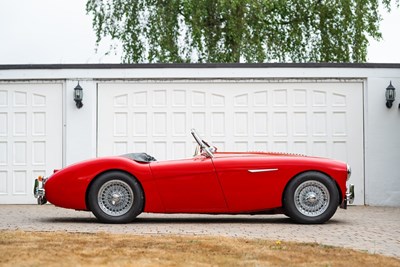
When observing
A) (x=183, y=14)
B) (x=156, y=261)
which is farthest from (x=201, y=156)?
(x=183, y=14)

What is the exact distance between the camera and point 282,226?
464 inches

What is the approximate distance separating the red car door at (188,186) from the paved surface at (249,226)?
0.27 m

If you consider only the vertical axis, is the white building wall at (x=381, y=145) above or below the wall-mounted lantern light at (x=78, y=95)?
below

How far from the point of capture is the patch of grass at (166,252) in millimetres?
7629

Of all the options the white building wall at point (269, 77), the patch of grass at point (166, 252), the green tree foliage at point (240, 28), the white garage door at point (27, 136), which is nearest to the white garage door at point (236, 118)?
the white building wall at point (269, 77)

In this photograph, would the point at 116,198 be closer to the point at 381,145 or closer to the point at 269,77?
A: the point at 269,77

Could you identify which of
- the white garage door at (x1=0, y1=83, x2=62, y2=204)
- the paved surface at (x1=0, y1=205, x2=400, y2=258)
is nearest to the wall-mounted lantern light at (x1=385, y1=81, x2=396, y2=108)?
the paved surface at (x1=0, y1=205, x2=400, y2=258)

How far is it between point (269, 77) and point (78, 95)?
11.9 feet

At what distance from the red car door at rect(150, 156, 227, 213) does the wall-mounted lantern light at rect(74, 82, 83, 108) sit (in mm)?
5880

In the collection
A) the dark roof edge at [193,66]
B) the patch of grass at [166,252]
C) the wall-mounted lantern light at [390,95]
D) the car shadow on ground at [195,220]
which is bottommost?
the car shadow on ground at [195,220]

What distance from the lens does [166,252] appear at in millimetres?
8258

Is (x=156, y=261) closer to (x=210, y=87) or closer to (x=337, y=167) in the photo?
(x=337, y=167)

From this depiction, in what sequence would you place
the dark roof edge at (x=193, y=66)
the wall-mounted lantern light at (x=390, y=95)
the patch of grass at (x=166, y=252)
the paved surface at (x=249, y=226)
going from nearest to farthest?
the patch of grass at (x=166, y=252) → the paved surface at (x=249, y=226) → the wall-mounted lantern light at (x=390, y=95) → the dark roof edge at (x=193, y=66)

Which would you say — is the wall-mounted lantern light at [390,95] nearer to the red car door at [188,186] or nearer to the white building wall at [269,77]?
the white building wall at [269,77]
